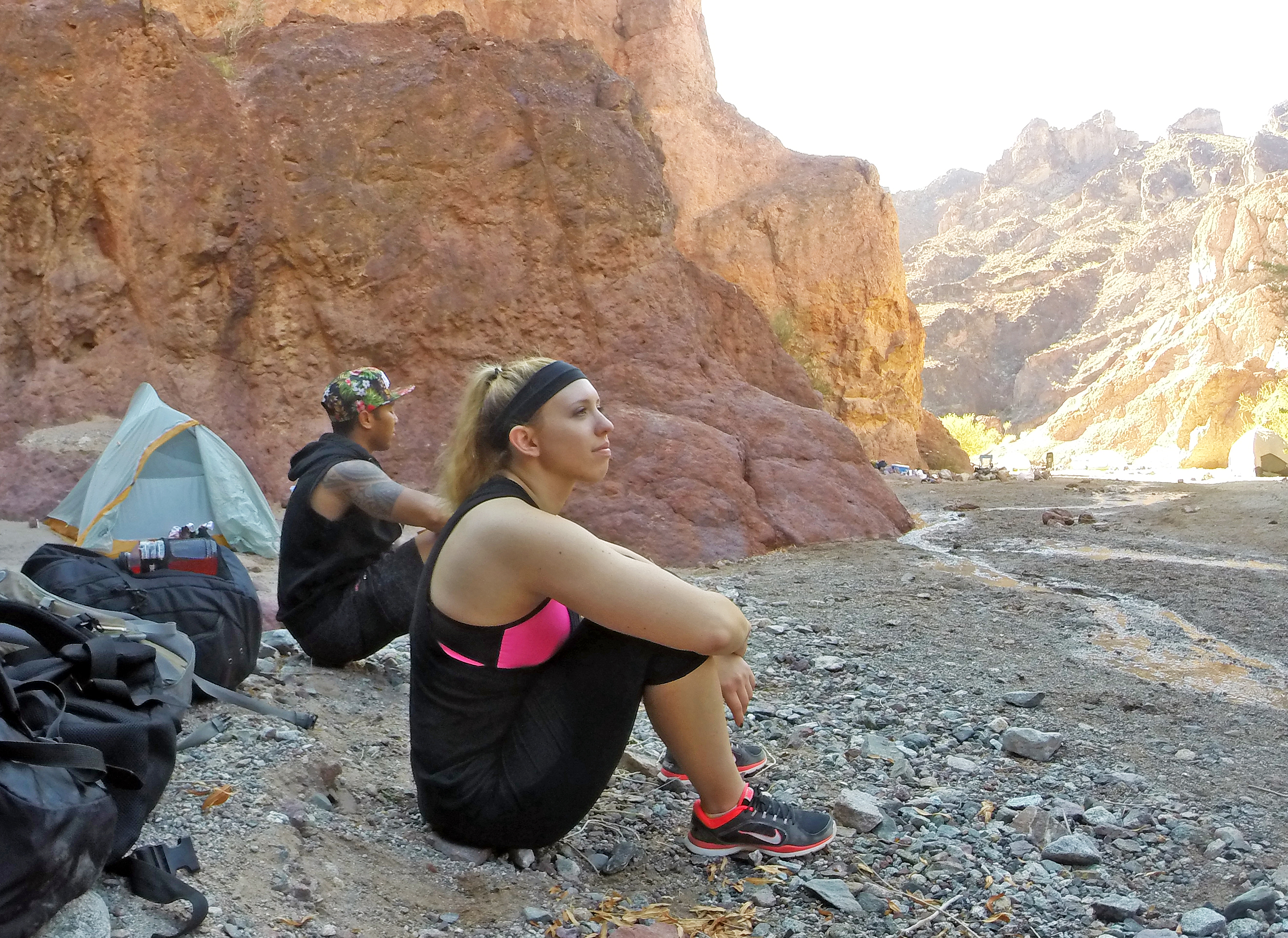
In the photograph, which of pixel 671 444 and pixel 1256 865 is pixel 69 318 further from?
pixel 1256 865

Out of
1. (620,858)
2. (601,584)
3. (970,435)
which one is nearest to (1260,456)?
(970,435)

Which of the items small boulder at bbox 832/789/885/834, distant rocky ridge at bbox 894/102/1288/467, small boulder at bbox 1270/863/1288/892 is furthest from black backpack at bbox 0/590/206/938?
A: distant rocky ridge at bbox 894/102/1288/467

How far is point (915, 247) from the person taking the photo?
82562mm

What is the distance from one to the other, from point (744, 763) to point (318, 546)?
1.64m

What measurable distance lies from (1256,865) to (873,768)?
989mm

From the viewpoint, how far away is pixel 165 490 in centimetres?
636

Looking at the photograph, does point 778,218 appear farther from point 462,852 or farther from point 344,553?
point 462,852

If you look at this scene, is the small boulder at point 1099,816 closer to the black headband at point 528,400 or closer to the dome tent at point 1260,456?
the black headband at point 528,400

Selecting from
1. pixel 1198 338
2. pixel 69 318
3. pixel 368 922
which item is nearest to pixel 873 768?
pixel 368 922

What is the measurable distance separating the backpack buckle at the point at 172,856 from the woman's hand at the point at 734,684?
1.09m

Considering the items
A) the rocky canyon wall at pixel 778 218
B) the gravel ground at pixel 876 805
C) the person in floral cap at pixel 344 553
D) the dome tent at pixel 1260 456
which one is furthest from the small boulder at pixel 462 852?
the dome tent at pixel 1260 456

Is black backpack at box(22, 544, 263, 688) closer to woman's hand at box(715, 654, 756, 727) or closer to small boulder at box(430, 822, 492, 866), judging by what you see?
small boulder at box(430, 822, 492, 866)

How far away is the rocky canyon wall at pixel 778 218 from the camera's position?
21.0 metres

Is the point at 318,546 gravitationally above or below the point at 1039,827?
above
